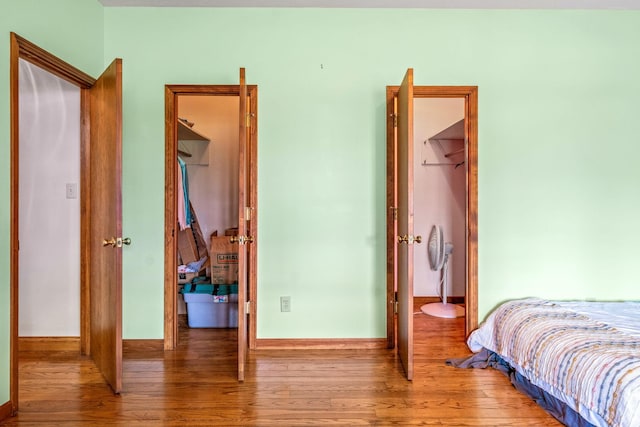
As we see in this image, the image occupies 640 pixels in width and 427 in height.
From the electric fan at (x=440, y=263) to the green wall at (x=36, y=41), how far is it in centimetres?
333

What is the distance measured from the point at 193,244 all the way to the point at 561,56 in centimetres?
357

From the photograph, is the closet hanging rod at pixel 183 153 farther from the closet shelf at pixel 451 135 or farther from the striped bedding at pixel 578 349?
the striped bedding at pixel 578 349

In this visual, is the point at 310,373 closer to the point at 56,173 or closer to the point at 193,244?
the point at 193,244

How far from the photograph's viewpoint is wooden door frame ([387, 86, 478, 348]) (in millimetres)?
2879

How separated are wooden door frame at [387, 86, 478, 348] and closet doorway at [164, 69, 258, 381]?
103 centimetres

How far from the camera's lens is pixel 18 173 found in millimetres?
2107

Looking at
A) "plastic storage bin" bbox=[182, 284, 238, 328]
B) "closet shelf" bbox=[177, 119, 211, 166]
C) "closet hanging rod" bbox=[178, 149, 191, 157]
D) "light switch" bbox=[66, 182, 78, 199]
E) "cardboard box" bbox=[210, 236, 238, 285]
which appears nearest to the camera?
"light switch" bbox=[66, 182, 78, 199]

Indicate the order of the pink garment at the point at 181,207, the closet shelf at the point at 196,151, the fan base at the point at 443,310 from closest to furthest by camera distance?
the pink garment at the point at 181,207
the fan base at the point at 443,310
the closet shelf at the point at 196,151

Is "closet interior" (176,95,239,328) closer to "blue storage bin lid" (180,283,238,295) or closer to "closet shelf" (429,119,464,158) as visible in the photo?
"blue storage bin lid" (180,283,238,295)

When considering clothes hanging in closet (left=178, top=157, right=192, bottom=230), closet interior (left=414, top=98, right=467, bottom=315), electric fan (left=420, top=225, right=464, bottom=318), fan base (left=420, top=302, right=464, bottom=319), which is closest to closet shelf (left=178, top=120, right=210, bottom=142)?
clothes hanging in closet (left=178, top=157, right=192, bottom=230)

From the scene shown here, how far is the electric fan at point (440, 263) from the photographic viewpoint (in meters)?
3.80

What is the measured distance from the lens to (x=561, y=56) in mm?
2895

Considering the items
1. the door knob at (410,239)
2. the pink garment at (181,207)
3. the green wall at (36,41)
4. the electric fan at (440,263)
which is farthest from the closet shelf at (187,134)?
the electric fan at (440,263)

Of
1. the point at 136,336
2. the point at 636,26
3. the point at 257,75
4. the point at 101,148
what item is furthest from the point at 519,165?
the point at 136,336
